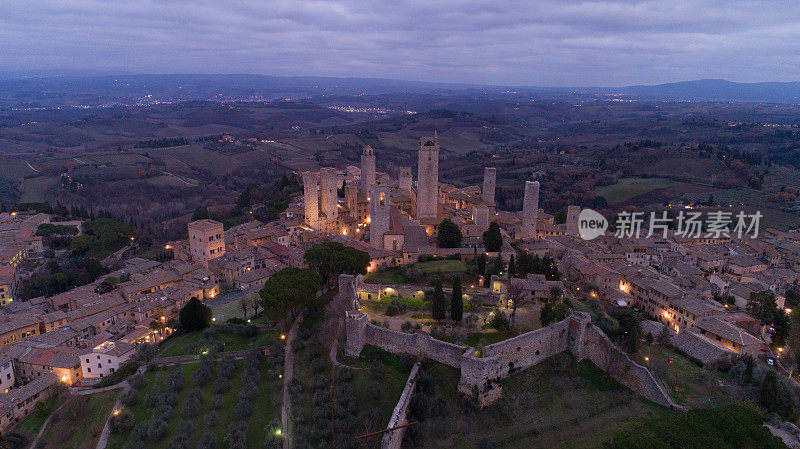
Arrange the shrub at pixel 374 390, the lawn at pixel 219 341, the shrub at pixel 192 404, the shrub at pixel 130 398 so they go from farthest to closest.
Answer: the lawn at pixel 219 341 → the shrub at pixel 130 398 → the shrub at pixel 192 404 → the shrub at pixel 374 390

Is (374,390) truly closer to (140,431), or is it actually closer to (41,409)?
(140,431)

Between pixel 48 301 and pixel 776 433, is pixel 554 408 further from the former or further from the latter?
pixel 48 301

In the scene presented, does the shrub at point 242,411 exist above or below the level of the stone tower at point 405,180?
below

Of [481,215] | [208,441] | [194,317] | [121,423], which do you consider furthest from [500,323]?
[194,317]

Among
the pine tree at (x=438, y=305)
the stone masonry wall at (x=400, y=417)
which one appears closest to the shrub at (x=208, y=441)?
the stone masonry wall at (x=400, y=417)

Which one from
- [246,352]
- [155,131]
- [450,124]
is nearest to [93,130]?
[155,131]

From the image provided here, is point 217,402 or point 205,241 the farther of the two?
point 205,241

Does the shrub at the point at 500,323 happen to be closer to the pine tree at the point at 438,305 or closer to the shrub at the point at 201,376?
the pine tree at the point at 438,305
